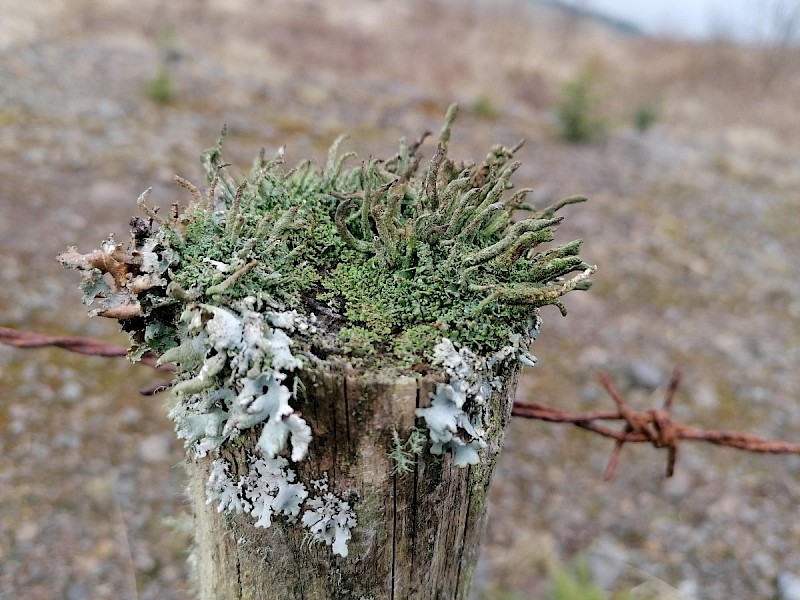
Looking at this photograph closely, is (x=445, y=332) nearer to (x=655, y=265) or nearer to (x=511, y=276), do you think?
(x=511, y=276)

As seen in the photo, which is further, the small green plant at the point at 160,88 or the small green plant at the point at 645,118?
the small green plant at the point at 645,118

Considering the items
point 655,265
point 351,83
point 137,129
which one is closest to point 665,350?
point 655,265

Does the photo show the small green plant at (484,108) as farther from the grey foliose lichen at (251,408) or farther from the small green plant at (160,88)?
the grey foliose lichen at (251,408)

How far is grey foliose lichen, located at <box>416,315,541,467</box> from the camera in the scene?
3.28 feet

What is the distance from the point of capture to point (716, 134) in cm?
1252

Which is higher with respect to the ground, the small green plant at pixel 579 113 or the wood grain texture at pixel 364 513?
the small green plant at pixel 579 113

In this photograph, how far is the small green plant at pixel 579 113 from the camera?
9672mm

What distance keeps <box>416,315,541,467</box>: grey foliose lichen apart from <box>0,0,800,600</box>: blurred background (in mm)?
902

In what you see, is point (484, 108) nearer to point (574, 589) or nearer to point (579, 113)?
point (579, 113)

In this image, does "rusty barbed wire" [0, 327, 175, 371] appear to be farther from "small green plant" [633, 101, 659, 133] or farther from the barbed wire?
"small green plant" [633, 101, 659, 133]

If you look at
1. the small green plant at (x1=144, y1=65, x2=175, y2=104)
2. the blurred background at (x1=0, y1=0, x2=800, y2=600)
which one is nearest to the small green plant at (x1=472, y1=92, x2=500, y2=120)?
the blurred background at (x1=0, y1=0, x2=800, y2=600)

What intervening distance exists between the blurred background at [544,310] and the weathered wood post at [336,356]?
0.64m

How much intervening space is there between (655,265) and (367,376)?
264 inches

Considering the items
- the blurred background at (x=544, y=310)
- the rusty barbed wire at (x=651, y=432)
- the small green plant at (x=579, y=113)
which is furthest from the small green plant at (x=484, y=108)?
the rusty barbed wire at (x=651, y=432)
